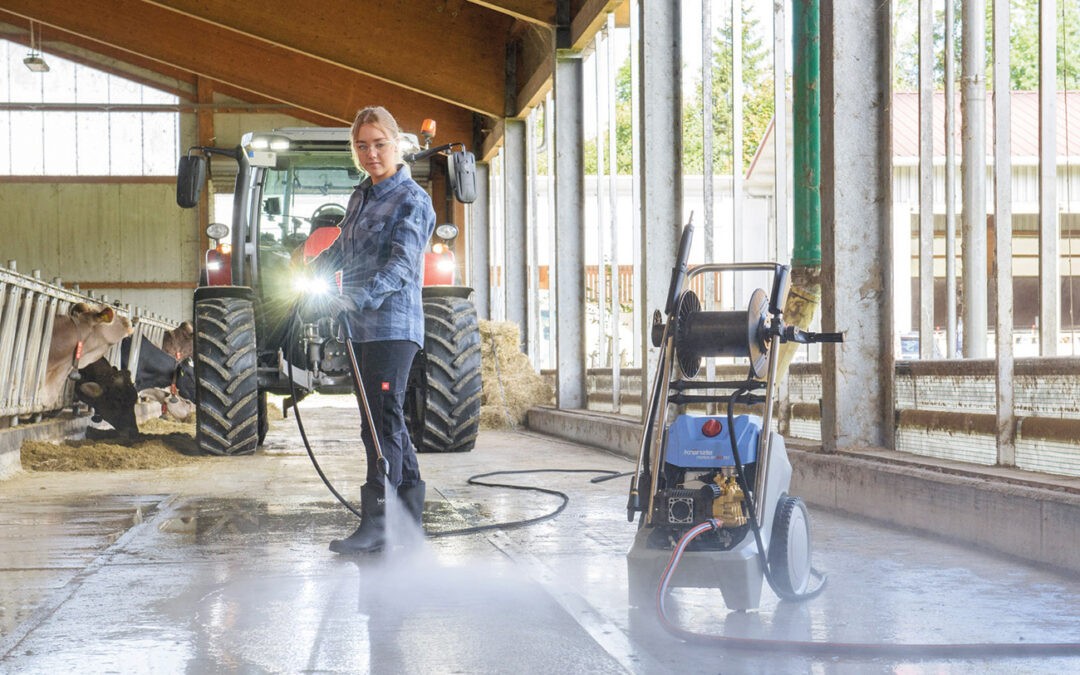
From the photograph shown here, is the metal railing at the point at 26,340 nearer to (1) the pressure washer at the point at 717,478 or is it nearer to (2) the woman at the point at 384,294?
(2) the woman at the point at 384,294

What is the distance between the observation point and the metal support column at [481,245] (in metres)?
21.9

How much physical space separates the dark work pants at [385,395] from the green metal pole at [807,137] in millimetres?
3052

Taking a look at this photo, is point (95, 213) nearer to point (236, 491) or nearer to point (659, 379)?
point (236, 491)

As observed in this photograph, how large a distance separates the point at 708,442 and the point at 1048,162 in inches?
106

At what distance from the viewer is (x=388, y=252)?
5316mm

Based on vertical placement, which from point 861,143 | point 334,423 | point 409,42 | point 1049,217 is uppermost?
point 409,42

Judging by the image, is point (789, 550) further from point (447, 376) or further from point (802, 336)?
point (447, 376)

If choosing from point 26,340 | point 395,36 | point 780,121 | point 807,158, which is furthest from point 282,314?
point 395,36

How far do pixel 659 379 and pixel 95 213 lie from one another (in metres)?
25.7

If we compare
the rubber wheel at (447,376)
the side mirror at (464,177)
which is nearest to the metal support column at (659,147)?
the rubber wheel at (447,376)

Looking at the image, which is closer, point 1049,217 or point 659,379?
point 659,379

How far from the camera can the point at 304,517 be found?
256 inches

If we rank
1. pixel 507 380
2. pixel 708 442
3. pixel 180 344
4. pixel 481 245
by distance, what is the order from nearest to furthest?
pixel 708 442
pixel 507 380
pixel 180 344
pixel 481 245

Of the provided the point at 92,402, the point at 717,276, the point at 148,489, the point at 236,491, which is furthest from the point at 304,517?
the point at 717,276
